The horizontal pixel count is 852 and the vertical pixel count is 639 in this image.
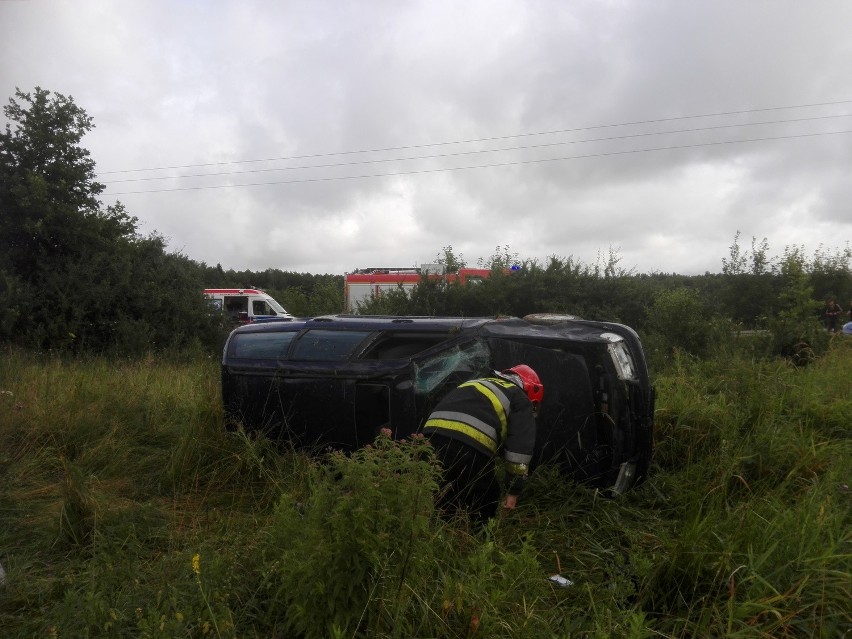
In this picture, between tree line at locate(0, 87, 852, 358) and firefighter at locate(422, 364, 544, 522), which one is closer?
firefighter at locate(422, 364, 544, 522)

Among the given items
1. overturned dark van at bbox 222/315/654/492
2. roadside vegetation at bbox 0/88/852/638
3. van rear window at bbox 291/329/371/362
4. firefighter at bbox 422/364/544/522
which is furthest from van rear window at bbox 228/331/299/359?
firefighter at bbox 422/364/544/522

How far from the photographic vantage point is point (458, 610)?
2.52 metres

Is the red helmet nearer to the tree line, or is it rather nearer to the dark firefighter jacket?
the dark firefighter jacket

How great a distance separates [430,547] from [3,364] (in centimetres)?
876

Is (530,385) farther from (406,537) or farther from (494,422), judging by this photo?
(406,537)

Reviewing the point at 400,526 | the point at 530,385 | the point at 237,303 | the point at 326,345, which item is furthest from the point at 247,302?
the point at 400,526

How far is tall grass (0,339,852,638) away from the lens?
8.30 feet

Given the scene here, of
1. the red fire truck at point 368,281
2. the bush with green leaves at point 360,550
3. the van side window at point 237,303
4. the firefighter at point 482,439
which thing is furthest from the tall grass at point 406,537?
the van side window at point 237,303

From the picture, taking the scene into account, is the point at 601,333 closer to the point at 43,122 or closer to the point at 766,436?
the point at 766,436

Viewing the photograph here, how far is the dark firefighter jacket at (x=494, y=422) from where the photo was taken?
3.60m

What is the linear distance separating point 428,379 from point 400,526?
2305 millimetres

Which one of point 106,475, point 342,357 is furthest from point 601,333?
point 106,475

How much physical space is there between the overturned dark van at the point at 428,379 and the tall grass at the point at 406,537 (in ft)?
0.91

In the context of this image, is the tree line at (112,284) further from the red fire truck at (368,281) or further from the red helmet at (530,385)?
the red helmet at (530,385)
